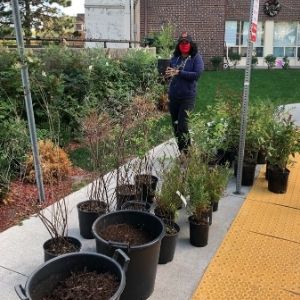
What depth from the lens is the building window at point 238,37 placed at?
77.9ft

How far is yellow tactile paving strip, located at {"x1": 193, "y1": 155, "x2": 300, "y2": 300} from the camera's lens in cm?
303

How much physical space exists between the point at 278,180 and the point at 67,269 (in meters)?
3.17

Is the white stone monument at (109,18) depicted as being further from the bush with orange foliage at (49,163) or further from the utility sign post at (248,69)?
the utility sign post at (248,69)

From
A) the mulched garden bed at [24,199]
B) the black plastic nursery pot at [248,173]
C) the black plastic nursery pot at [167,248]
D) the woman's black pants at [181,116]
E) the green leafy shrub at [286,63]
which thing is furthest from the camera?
the green leafy shrub at [286,63]

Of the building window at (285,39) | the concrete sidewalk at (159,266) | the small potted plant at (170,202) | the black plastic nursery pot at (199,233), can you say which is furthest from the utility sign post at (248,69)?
the building window at (285,39)

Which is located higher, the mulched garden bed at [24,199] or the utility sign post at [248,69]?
the utility sign post at [248,69]

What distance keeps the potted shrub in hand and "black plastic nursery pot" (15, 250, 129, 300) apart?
9.46 ft

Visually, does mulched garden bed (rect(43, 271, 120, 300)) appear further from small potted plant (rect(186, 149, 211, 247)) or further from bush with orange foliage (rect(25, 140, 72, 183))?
bush with orange foliage (rect(25, 140, 72, 183))

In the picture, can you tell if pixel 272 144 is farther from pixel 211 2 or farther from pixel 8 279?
pixel 211 2

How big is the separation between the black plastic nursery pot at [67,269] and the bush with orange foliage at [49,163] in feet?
7.81

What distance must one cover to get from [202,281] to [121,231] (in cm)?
76

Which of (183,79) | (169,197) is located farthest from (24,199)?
(183,79)

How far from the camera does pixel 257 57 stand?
2475 centimetres

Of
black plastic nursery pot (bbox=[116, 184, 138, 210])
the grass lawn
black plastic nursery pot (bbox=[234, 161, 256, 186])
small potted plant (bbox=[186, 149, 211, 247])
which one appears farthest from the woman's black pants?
the grass lawn
